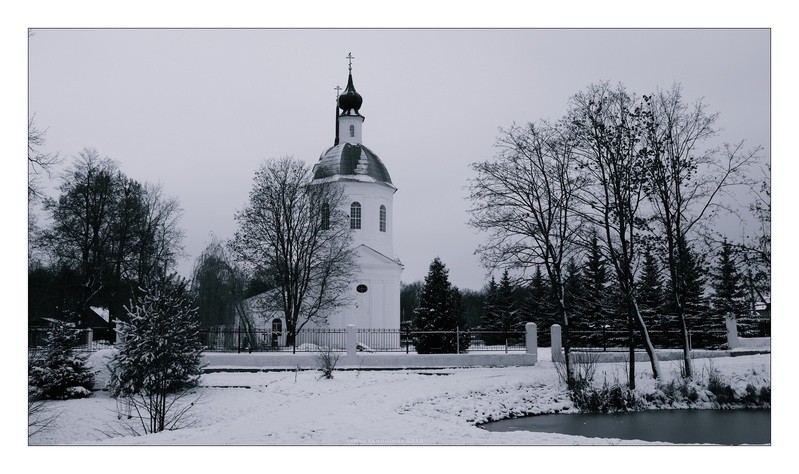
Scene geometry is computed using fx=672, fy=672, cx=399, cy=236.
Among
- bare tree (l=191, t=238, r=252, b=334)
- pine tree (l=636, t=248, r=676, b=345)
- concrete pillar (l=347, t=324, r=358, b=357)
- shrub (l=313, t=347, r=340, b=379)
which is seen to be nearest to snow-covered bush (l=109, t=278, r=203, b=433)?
shrub (l=313, t=347, r=340, b=379)

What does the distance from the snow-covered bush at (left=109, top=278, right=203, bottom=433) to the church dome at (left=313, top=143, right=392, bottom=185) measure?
1839 centimetres

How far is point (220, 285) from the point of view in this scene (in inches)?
1086

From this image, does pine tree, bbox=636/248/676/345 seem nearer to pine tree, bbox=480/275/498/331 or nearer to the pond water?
the pond water

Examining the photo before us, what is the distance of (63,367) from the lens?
14469 millimetres

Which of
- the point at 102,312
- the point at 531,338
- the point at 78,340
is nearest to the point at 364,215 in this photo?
the point at 531,338

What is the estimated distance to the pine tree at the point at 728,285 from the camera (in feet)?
42.0

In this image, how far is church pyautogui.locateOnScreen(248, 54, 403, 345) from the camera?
3038 centimetres

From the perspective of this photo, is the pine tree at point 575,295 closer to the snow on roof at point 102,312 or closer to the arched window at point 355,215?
the snow on roof at point 102,312

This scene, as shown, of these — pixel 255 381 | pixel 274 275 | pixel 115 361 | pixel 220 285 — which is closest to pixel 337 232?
pixel 274 275

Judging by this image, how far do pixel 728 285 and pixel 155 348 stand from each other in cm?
1150

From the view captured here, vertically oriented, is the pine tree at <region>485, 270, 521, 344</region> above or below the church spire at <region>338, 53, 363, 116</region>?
below

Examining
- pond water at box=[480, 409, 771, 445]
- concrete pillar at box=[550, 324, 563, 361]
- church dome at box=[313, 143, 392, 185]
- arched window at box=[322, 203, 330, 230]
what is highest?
church dome at box=[313, 143, 392, 185]

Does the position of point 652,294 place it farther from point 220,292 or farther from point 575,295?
point 220,292

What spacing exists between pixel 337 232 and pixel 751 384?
56.0ft
